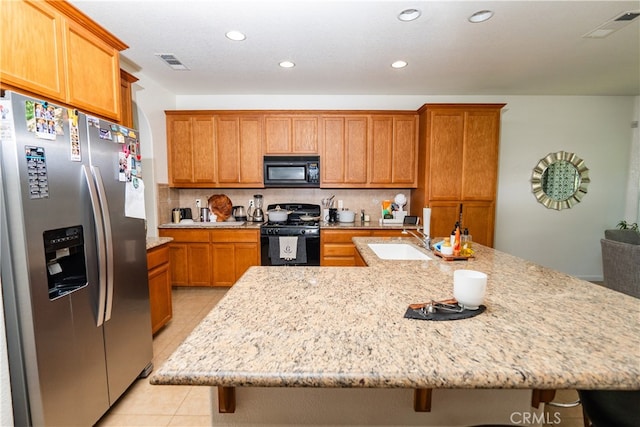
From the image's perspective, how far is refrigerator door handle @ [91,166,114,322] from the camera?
1505 millimetres

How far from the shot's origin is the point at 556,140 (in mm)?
3984

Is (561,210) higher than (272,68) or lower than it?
lower

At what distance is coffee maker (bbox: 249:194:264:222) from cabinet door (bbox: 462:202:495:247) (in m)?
2.66

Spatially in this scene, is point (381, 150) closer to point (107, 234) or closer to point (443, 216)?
point (443, 216)

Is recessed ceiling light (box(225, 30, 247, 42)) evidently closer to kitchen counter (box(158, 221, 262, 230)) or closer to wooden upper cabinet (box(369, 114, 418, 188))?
wooden upper cabinet (box(369, 114, 418, 188))

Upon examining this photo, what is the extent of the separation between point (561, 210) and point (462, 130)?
6.59 ft

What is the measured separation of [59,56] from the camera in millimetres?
1450

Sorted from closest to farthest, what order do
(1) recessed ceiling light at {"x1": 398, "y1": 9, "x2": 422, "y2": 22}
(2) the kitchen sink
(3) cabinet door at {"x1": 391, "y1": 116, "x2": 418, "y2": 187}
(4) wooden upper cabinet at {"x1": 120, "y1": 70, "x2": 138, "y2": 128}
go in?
(1) recessed ceiling light at {"x1": 398, "y1": 9, "x2": 422, "y2": 22} → (2) the kitchen sink → (4) wooden upper cabinet at {"x1": 120, "y1": 70, "x2": 138, "y2": 128} → (3) cabinet door at {"x1": 391, "y1": 116, "x2": 418, "y2": 187}

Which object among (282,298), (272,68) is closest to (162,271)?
(282,298)

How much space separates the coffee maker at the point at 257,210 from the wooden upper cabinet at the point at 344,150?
95cm

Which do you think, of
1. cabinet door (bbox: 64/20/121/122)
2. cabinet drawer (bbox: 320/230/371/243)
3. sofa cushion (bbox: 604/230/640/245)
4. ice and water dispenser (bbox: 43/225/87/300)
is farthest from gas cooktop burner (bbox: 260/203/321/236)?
sofa cushion (bbox: 604/230/640/245)

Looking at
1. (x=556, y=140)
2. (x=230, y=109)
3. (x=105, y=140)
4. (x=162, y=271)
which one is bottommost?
(x=162, y=271)

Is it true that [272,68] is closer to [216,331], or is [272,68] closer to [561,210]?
[216,331]

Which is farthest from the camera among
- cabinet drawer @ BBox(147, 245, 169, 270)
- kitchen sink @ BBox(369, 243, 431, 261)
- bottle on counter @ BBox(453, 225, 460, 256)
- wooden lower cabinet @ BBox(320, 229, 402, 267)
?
wooden lower cabinet @ BBox(320, 229, 402, 267)
